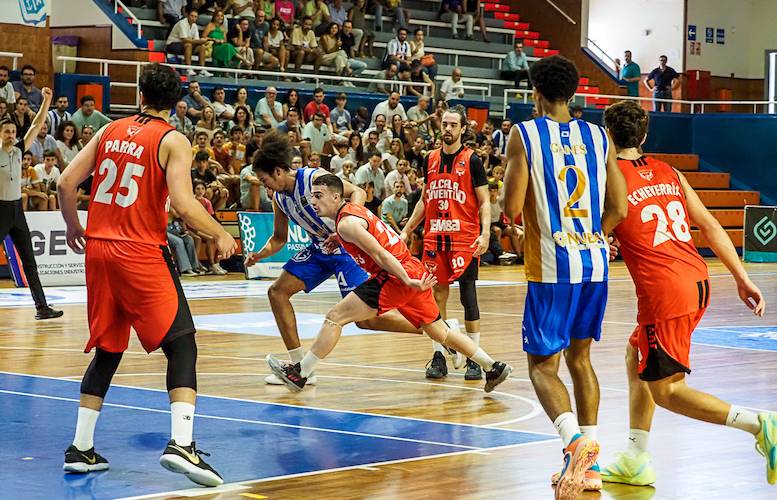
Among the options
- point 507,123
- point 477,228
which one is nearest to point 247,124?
point 507,123

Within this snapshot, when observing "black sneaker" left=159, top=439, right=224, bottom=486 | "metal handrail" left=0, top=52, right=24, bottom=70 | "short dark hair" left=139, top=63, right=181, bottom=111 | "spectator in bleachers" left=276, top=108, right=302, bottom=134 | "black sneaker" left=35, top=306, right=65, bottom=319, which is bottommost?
"black sneaker" left=35, top=306, right=65, bottom=319

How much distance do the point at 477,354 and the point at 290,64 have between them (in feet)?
55.8

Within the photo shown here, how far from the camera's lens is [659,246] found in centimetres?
643

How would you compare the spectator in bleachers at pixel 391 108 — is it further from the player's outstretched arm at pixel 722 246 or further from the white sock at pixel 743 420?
the white sock at pixel 743 420

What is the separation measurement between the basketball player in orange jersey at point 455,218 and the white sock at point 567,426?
3907mm

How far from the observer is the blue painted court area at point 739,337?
1240 centimetres

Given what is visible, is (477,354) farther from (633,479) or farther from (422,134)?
(422,134)

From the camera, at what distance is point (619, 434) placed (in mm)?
7715

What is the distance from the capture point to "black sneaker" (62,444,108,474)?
6.39 metres

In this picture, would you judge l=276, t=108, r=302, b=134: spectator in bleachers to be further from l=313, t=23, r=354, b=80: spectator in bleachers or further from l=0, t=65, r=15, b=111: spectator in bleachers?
l=0, t=65, r=15, b=111: spectator in bleachers

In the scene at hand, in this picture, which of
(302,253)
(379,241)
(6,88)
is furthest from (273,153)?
(6,88)

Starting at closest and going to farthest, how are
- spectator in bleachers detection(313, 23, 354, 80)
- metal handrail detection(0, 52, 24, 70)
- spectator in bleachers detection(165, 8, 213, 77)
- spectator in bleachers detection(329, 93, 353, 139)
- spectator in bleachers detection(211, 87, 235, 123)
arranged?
metal handrail detection(0, 52, 24, 70), spectator in bleachers detection(211, 87, 235, 123), spectator in bleachers detection(165, 8, 213, 77), spectator in bleachers detection(329, 93, 353, 139), spectator in bleachers detection(313, 23, 354, 80)

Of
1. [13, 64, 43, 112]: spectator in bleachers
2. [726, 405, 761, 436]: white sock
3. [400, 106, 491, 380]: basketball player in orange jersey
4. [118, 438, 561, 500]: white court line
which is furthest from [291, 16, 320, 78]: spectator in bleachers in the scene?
[726, 405, 761, 436]: white sock

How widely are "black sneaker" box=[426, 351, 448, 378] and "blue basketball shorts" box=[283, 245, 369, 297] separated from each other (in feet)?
3.03
